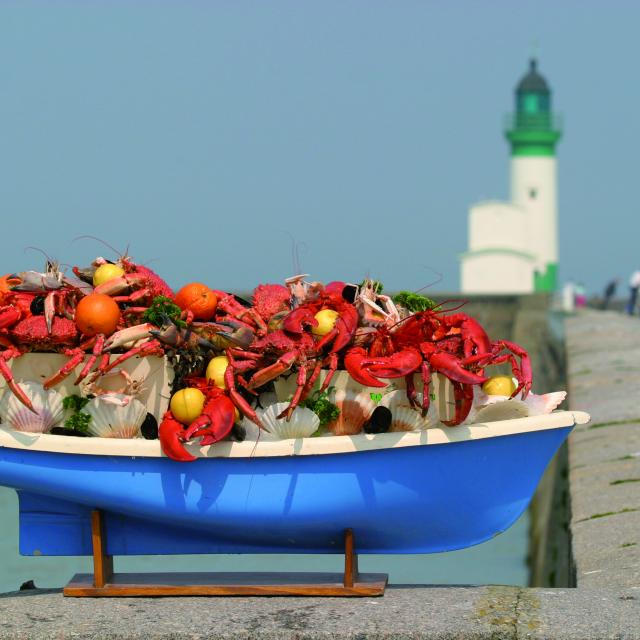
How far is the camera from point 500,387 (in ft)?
16.5

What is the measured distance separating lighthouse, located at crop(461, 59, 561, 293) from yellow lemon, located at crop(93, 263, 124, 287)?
46874mm

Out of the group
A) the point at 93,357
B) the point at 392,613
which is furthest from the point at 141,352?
the point at 392,613

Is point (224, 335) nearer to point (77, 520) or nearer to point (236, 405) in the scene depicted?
point (236, 405)

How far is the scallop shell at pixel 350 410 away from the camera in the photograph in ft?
15.7

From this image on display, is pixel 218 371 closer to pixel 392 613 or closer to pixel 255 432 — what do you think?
pixel 255 432

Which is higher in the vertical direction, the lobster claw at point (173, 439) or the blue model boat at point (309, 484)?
the lobster claw at point (173, 439)

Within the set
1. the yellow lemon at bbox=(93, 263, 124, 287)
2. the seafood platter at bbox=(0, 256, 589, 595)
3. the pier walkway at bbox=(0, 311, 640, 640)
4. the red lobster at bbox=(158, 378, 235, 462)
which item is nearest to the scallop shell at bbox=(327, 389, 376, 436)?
the seafood platter at bbox=(0, 256, 589, 595)

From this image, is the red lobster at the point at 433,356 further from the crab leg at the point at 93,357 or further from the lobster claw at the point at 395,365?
the crab leg at the point at 93,357

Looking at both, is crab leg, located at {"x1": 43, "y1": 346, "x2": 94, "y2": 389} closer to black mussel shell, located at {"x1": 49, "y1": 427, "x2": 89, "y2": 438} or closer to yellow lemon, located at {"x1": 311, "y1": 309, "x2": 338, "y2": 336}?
black mussel shell, located at {"x1": 49, "y1": 427, "x2": 89, "y2": 438}

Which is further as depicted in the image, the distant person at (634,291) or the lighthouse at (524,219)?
the lighthouse at (524,219)

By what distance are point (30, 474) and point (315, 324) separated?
1.22m

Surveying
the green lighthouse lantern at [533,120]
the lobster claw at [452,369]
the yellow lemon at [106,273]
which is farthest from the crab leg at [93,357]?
the green lighthouse lantern at [533,120]

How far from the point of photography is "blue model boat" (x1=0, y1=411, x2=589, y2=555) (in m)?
4.80

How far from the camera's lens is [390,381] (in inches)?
188
